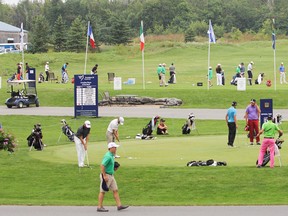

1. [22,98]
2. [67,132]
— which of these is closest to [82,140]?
[67,132]

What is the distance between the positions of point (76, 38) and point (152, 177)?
297 feet

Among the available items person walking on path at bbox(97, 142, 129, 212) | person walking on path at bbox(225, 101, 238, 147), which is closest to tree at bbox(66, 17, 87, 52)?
person walking on path at bbox(225, 101, 238, 147)

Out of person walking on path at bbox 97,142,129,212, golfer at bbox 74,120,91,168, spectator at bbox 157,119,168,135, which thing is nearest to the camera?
person walking on path at bbox 97,142,129,212

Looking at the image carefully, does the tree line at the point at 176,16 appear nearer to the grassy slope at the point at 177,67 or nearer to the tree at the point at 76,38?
the tree at the point at 76,38

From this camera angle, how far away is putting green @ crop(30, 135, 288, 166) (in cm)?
2878

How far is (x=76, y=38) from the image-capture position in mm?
114875

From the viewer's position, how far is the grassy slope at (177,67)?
59.8 m

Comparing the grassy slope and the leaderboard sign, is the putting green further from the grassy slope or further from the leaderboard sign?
the grassy slope

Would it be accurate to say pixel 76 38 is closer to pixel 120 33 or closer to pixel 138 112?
pixel 120 33

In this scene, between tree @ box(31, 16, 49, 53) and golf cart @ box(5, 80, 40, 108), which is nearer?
golf cart @ box(5, 80, 40, 108)

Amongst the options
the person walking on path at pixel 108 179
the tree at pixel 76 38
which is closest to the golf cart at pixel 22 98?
the person walking on path at pixel 108 179
